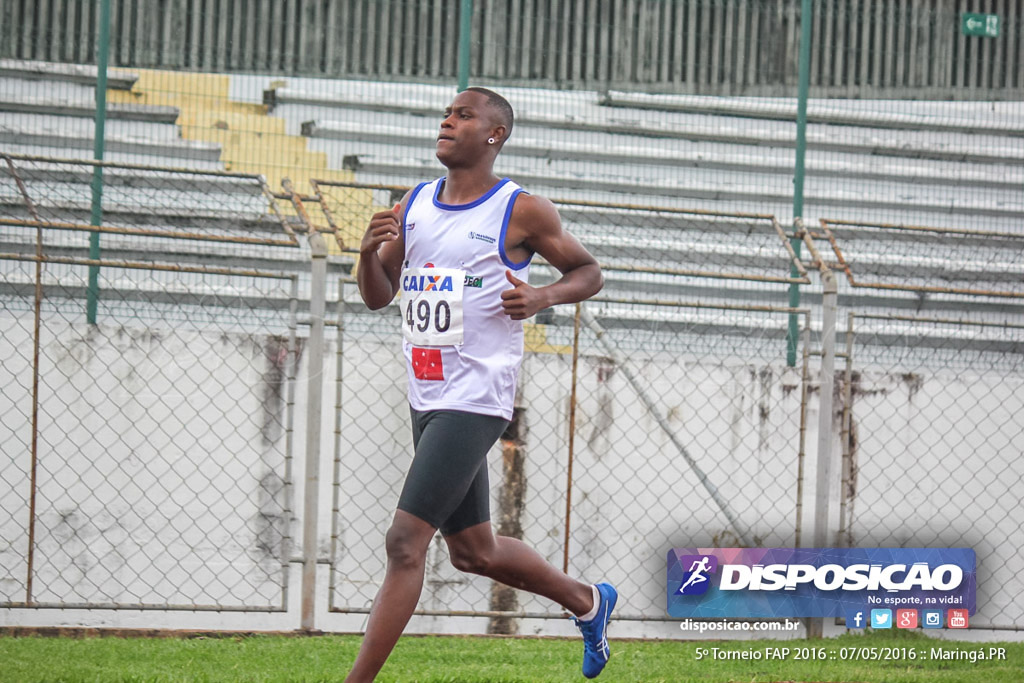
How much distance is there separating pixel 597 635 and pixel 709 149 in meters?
6.18

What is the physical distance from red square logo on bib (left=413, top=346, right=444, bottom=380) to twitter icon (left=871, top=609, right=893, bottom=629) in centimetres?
351

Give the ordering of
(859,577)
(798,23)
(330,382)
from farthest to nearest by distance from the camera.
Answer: (798,23) → (330,382) → (859,577)

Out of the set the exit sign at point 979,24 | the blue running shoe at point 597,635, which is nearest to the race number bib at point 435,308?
the blue running shoe at point 597,635

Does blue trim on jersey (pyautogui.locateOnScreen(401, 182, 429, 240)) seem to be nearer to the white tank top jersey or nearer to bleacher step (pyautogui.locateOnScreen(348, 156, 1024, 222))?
the white tank top jersey

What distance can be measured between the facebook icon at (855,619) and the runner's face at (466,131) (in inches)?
140

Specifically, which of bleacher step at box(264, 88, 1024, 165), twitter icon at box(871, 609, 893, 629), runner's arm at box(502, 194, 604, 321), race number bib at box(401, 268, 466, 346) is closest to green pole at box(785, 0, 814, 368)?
bleacher step at box(264, 88, 1024, 165)

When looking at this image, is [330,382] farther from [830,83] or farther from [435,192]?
[830,83]

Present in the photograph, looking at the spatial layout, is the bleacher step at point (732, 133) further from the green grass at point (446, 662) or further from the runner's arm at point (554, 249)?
the runner's arm at point (554, 249)

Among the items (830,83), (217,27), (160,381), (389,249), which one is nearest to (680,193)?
(830,83)

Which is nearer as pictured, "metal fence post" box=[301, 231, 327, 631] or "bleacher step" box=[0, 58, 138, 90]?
"metal fence post" box=[301, 231, 327, 631]

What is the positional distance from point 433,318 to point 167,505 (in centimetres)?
328

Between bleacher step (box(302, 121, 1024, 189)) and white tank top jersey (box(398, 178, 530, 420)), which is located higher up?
bleacher step (box(302, 121, 1024, 189))

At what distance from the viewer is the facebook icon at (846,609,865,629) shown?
251 inches

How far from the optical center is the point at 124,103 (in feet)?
29.0
